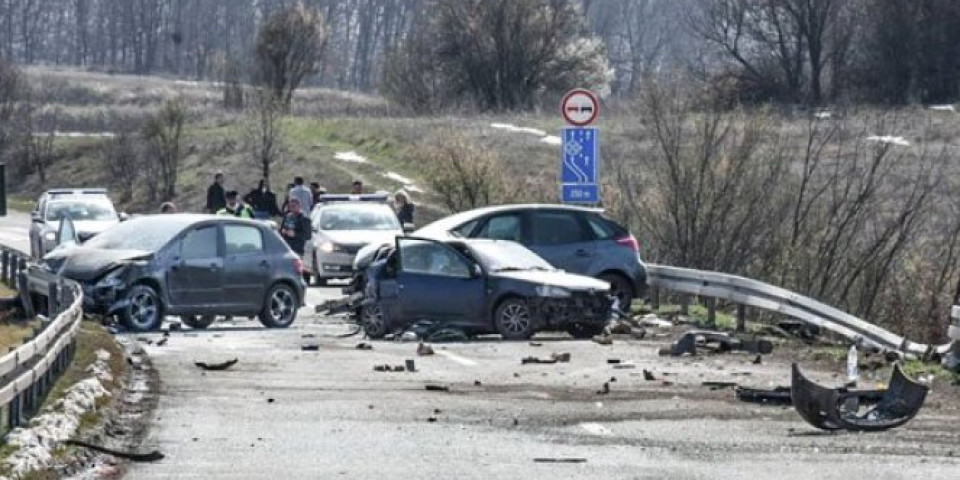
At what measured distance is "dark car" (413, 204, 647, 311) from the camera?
80.3 ft

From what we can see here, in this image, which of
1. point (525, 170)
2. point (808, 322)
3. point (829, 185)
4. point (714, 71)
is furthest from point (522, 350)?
point (714, 71)

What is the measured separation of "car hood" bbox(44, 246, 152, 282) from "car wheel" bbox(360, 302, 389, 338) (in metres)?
2.81

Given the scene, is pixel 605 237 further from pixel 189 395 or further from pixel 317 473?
pixel 317 473

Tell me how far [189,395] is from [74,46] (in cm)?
17675

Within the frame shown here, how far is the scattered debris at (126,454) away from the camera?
11195 mm

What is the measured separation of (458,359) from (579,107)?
9.58 meters

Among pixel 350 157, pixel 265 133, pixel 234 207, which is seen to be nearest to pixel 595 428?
pixel 234 207

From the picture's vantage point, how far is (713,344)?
2022cm

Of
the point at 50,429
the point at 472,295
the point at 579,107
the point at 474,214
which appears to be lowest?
the point at 472,295

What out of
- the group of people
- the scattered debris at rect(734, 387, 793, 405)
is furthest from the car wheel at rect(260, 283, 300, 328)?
the scattered debris at rect(734, 387, 793, 405)

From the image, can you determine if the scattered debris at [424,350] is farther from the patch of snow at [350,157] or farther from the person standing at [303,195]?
the patch of snow at [350,157]

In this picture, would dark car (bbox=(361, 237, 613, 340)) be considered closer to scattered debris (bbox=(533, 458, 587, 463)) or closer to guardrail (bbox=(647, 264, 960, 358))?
guardrail (bbox=(647, 264, 960, 358))

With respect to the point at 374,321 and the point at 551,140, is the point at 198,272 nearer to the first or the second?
the point at 374,321

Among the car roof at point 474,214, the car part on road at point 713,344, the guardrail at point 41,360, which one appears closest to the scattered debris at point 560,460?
the guardrail at point 41,360
